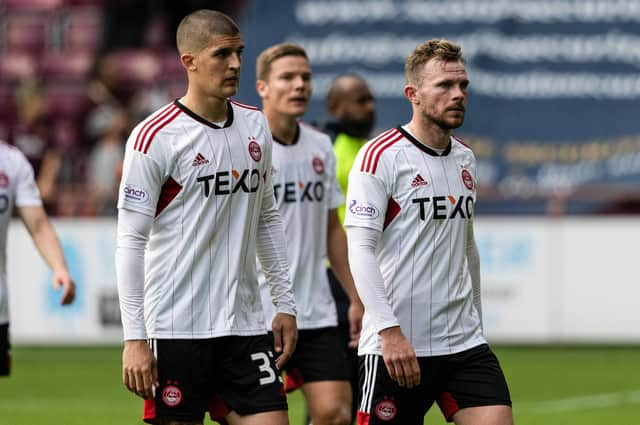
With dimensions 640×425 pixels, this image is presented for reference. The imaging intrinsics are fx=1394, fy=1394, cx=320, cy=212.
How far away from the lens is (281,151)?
7543 mm

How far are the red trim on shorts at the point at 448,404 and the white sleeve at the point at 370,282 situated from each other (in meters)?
0.43

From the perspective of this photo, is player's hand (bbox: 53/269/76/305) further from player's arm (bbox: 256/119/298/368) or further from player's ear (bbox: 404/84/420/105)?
player's ear (bbox: 404/84/420/105)

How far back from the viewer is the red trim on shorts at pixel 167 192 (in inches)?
216

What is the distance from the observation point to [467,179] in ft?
19.4

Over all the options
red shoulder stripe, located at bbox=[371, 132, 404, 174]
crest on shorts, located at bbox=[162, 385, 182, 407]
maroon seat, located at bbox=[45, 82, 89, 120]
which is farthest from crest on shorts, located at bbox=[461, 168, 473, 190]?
maroon seat, located at bbox=[45, 82, 89, 120]

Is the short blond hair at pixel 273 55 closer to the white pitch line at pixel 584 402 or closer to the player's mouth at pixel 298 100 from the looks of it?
the player's mouth at pixel 298 100

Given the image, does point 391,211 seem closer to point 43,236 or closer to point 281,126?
point 281,126

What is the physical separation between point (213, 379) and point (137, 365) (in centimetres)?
46

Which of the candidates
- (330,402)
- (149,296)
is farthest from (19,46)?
(149,296)

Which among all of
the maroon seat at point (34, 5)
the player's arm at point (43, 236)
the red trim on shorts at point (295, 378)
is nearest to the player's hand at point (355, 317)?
the red trim on shorts at point (295, 378)

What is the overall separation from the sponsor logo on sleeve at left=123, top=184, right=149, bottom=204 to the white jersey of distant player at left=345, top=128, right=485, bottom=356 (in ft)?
2.89

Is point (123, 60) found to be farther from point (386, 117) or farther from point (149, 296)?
point (149, 296)

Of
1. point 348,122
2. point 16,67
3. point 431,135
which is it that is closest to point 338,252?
point 348,122

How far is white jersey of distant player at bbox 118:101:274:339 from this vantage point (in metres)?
5.46
